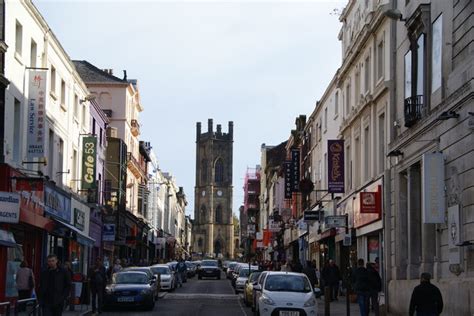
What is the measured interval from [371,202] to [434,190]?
29.8ft

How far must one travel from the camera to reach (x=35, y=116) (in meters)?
29.5

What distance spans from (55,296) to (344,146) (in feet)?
81.0

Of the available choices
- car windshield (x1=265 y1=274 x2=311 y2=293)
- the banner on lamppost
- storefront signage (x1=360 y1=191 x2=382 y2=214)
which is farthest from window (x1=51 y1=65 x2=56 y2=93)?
car windshield (x1=265 y1=274 x2=311 y2=293)

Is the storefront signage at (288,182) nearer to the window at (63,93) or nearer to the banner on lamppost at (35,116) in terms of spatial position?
the window at (63,93)

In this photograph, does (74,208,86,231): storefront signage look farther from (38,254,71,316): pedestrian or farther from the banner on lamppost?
(38,254,71,316): pedestrian

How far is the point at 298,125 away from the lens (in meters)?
65.6

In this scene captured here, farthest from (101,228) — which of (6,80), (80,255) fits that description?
(6,80)

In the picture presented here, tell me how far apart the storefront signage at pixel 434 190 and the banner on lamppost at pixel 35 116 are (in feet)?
44.8

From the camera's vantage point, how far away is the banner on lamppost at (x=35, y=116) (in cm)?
2942

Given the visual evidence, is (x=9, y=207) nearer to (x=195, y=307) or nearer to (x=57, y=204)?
(x=195, y=307)

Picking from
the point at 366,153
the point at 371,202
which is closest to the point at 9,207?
the point at 371,202

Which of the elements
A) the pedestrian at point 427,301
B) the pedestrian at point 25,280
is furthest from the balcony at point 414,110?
the pedestrian at point 25,280

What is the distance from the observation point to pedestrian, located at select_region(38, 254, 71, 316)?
58.4ft

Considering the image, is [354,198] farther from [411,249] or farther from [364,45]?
[411,249]
